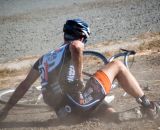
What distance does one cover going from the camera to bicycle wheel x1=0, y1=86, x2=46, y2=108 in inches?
263

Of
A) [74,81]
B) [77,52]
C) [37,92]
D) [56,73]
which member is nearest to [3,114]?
[56,73]

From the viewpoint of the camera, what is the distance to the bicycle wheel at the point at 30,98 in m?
6.69

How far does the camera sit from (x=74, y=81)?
4891 millimetres

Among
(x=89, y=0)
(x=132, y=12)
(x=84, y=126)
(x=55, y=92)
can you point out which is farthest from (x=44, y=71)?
(x=89, y=0)

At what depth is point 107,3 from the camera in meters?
20.1

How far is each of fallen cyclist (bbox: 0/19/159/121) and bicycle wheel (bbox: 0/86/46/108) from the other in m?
1.50

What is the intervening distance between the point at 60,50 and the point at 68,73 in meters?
0.29

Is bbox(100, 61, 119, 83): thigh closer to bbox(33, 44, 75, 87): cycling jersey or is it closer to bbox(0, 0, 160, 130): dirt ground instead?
bbox(33, 44, 75, 87): cycling jersey

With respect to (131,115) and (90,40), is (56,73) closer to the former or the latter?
(131,115)

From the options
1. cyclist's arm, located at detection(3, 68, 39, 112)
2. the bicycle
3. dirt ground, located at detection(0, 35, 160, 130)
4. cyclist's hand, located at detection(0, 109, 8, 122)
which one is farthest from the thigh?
cyclist's hand, located at detection(0, 109, 8, 122)

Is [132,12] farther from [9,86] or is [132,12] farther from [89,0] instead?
[9,86]

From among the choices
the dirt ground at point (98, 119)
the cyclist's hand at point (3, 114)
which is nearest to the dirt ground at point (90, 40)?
the dirt ground at point (98, 119)

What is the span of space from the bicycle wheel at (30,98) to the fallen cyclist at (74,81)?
150 cm

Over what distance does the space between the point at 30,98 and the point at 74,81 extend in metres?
2.44
